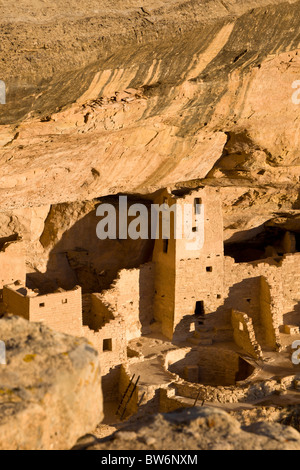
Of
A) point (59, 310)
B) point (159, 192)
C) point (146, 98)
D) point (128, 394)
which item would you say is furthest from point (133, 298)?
point (146, 98)

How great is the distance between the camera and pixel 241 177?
1841 centimetres

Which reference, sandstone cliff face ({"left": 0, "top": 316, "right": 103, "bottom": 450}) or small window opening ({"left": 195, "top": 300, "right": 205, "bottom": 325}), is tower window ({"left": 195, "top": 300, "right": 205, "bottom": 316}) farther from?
sandstone cliff face ({"left": 0, "top": 316, "right": 103, "bottom": 450})

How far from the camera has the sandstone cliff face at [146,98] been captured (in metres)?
11.1

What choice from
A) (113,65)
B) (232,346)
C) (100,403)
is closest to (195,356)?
(232,346)

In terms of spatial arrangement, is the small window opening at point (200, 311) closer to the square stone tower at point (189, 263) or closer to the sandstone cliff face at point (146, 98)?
the square stone tower at point (189, 263)

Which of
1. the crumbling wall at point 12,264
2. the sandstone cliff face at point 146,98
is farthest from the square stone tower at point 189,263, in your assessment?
the crumbling wall at point 12,264

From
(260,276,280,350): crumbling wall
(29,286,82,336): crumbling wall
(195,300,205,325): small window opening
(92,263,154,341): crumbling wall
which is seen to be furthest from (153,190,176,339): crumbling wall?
(29,286,82,336): crumbling wall

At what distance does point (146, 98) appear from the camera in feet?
44.4

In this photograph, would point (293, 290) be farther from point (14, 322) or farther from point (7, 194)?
point (14, 322)

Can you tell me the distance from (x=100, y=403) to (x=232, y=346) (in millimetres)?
12583

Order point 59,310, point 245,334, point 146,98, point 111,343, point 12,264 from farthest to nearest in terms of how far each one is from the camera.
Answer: point 245,334 → point 12,264 → point 111,343 → point 59,310 → point 146,98

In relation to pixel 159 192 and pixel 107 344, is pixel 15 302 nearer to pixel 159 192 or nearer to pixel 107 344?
pixel 107 344

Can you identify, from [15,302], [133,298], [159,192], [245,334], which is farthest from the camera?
[159,192]

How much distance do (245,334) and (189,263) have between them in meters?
2.09
